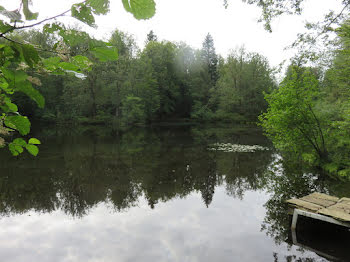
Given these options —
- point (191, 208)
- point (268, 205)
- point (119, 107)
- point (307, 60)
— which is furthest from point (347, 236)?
point (119, 107)

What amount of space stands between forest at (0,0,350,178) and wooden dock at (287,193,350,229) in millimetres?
4202

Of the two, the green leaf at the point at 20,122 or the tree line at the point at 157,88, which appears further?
the tree line at the point at 157,88

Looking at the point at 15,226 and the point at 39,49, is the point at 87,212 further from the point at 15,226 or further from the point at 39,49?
the point at 39,49

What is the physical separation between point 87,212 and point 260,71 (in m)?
49.1

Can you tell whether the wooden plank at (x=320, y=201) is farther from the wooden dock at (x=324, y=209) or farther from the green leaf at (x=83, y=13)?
the green leaf at (x=83, y=13)

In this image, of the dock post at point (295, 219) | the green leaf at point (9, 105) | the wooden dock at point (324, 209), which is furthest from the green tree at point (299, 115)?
the green leaf at point (9, 105)

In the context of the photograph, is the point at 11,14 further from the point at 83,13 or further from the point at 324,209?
the point at 324,209

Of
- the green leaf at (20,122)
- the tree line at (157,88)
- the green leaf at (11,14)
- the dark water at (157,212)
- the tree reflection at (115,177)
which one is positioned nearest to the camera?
the green leaf at (11,14)

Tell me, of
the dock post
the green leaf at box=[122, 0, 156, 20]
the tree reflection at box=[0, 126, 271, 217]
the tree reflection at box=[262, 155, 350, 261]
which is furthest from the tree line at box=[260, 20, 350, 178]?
the green leaf at box=[122, 0, 156, 20]

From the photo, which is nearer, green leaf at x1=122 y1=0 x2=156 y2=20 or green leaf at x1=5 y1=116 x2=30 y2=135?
green leaf at x1=122 y1=0 x2=156 y2=20

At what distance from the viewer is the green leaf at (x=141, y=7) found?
2.78ft

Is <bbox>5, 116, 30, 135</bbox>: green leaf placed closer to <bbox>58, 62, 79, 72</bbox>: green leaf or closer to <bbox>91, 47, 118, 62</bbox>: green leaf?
<bbox>58, 62, 79, 72</bbox>: green leaf

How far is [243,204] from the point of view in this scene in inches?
343

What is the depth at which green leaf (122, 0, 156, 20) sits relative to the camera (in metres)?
0.85
